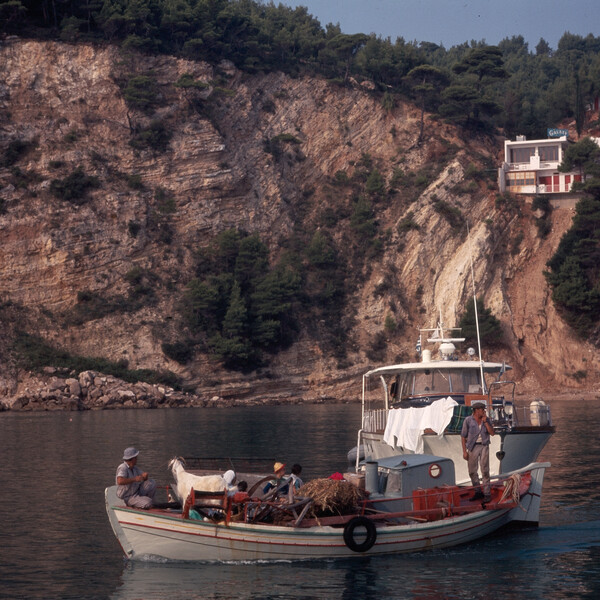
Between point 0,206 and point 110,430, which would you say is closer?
point 110,430

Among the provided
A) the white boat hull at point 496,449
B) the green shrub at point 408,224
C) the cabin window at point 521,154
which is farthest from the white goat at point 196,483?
the cabin window at point 521,154

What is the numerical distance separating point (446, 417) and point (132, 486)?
8.41 meters

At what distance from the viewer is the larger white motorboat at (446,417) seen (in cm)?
2145

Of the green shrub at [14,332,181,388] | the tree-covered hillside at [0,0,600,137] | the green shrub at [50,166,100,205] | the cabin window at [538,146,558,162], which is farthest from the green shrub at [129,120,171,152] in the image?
the cabin window at [538,146,558,162]

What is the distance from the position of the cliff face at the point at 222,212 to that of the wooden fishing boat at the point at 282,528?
4744 centimetres

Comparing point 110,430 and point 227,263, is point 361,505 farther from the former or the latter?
point 227,263

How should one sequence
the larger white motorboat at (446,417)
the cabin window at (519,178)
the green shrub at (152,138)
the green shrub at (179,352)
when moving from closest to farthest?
1. the larger white motorboat at (446,417)
2. the green shrub at (179,352)
3. the green shrub at (152,138)
4. the cabin window at (519,178)

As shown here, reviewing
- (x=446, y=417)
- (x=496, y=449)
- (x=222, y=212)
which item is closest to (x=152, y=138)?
(x=222, y=212)

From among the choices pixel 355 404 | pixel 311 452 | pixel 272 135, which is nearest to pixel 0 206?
pixel 272 135

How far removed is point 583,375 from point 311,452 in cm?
4309

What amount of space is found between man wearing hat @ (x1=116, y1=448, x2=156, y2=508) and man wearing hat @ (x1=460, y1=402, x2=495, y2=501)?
688cm

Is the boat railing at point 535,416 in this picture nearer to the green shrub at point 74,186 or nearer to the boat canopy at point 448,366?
the boat canopy at point 448,366

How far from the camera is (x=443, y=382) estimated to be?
2469cm

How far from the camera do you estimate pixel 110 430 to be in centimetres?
4106
